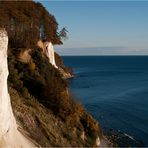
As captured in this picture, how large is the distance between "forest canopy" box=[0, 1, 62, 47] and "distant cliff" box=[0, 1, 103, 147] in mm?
1581

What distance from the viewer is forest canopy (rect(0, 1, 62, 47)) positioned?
51000 mm

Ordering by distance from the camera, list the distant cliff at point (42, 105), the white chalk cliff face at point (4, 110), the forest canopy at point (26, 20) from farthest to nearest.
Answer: the forest canopy at point (26, 20) → the distant cliff at point (42, 105) → the white chalk cliff face at point (4, 110)

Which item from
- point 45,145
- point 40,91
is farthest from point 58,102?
point 45,145

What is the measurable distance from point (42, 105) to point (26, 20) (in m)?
21.2

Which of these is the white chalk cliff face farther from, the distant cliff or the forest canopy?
the forest canopy

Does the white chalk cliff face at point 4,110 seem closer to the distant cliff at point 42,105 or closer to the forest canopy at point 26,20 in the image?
the distant cliff at point 42,105

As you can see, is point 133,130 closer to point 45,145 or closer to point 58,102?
point 58,102

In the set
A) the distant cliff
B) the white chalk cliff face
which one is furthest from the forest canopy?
the white chalk cliff face

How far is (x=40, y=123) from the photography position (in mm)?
30312

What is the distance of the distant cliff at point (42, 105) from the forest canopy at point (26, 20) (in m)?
1.58

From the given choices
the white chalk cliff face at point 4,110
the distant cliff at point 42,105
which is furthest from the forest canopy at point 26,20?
the white chalk cliff face at point 4,110

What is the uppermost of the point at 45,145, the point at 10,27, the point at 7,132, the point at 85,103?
the point at 10,27

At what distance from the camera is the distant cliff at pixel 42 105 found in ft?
96.8

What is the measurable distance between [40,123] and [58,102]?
7.10 meters
